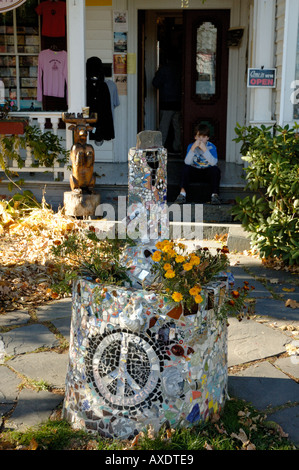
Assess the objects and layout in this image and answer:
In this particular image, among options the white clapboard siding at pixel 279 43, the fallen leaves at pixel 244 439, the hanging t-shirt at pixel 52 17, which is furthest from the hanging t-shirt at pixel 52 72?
the fallen leaves at pixel 244 439

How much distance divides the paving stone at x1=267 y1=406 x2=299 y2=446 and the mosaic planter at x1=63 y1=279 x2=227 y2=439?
42 cm

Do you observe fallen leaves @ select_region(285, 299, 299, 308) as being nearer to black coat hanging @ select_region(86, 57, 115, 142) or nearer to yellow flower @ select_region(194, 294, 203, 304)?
yellow flower @ select_region(194, 294, 203, 304)

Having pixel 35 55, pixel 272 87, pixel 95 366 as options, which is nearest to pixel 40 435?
pixel 95 366

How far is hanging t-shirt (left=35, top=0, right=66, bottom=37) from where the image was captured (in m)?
9.40

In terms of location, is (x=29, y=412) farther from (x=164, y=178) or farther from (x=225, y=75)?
(x=225, y=75)

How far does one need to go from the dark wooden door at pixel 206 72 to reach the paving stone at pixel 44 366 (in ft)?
21.4

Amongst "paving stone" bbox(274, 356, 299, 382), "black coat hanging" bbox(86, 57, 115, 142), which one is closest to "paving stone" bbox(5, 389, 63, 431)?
"paving stone" bbox(274, 356, 299, 382)

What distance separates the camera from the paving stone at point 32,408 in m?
2.92

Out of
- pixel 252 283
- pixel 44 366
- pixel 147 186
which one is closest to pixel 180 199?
pixel 252 283

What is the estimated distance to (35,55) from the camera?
9.89 metres

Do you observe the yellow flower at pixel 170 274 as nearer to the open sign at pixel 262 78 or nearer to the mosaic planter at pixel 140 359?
the mosaic planter at pixel 140 359

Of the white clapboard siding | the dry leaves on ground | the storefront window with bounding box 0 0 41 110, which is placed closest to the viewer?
the dry leaves on ground

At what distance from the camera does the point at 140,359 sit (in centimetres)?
268

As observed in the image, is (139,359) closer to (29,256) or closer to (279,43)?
(29,256)
